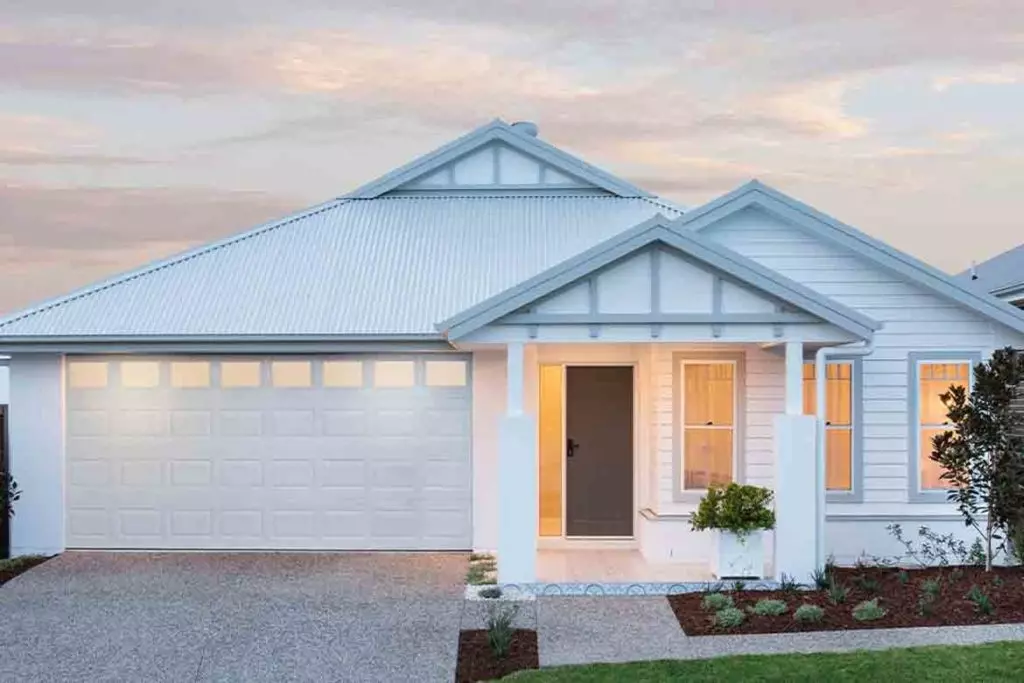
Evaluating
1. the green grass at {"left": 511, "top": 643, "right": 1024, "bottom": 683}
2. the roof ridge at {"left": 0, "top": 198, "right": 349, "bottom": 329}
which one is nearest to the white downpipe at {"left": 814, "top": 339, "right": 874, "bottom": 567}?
the green grass at {"left": 511, "top": 643, "right": 1024, "bottom": 683}

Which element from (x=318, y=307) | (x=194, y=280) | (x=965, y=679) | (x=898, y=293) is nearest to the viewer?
(x=965, y=679)

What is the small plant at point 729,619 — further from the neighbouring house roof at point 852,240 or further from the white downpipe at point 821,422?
the neighbouring house roof at point 852,240

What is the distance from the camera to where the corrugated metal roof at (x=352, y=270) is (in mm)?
15211

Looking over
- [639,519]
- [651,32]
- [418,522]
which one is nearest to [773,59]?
[651,32]

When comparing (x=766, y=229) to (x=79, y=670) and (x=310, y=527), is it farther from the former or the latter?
(x=79, y=670)

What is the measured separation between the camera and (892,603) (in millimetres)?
11766

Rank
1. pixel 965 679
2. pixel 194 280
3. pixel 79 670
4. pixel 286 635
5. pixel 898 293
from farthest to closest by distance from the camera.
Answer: pixel 194 280
pixel 898 293
pixel 286 635
pixel 79 670
pixel 965 679

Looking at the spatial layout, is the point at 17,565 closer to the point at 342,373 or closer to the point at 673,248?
the point at 342,373

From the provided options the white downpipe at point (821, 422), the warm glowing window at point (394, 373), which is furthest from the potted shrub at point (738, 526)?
the warm glowing window at point (394, 373)

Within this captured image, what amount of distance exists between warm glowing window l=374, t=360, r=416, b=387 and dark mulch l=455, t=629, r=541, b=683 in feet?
16.5

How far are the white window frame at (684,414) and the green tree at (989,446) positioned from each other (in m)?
2.25

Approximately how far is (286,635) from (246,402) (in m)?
5.08

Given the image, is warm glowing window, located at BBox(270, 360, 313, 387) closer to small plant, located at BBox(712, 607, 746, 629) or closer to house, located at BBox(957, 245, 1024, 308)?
small plant, located at BBox(712, 607, 746, 629)

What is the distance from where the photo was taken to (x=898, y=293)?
1451cm
